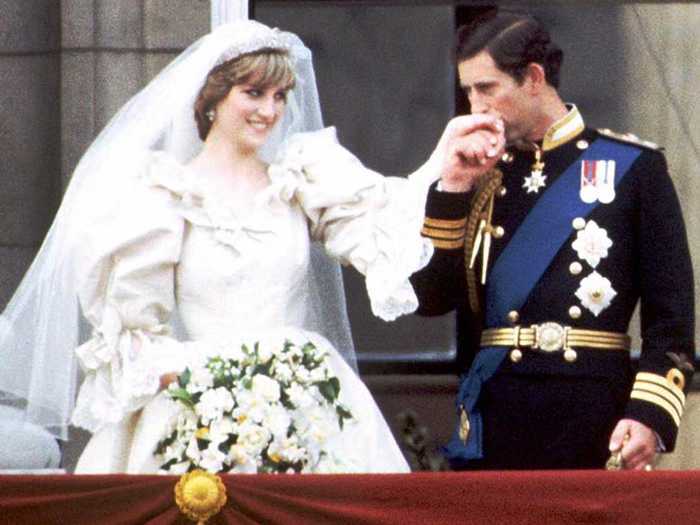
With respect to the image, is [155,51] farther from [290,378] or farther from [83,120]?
[290,378]

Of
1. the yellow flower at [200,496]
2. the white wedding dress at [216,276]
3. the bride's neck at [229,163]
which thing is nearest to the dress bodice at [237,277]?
the white wedding dress at [216,276]

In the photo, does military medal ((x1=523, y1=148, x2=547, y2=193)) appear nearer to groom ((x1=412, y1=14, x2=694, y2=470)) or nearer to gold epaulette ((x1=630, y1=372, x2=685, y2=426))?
groom ((x1=412, y1=14, x2=694, y2=470))

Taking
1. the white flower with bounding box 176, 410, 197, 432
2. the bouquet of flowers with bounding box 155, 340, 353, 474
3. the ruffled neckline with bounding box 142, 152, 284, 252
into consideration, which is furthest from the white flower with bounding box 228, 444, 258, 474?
the ruffled neckline with bounding box 142, 152, 284, 252

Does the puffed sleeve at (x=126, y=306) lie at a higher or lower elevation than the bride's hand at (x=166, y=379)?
higher

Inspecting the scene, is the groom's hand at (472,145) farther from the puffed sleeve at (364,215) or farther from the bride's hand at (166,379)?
the bride's hand at (166,379)

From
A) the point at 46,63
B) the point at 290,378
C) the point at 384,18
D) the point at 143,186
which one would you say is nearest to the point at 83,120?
the point at 46,63

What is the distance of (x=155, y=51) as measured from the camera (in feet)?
27.4

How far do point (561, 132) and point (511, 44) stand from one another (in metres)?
0.29

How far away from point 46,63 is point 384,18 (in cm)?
108

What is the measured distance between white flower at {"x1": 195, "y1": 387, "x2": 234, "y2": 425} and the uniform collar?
1.09 m

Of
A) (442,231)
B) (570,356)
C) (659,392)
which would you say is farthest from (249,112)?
(659,392)

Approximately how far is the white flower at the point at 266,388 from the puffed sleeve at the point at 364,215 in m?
0.44

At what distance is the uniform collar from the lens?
681cm

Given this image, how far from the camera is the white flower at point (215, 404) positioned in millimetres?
6309
